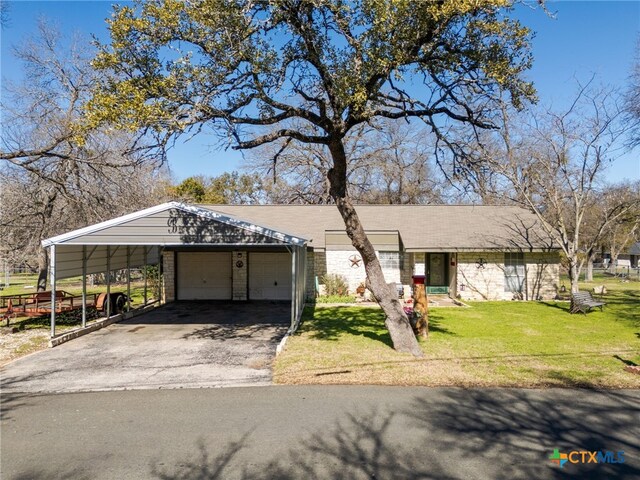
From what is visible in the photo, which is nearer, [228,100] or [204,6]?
[204,6]

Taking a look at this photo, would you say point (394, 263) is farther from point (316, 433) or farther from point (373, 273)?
point (316, 433)

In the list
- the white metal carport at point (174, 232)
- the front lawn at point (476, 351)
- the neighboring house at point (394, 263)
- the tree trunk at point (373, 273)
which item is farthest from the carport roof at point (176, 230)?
the neighboring house at point (394, 263)

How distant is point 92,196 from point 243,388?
10.3m

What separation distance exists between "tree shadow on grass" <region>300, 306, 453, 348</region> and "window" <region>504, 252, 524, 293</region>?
6.35 metres

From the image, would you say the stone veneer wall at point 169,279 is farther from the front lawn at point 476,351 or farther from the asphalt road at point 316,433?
the asphalt road at point 316,433

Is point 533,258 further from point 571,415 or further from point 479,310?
point 571,415

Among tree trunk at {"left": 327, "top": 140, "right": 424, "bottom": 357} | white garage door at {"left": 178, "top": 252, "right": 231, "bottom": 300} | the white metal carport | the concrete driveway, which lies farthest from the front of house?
tree trunk at {"left": 327, "top": 140, "right": 424, "bottom": 357}

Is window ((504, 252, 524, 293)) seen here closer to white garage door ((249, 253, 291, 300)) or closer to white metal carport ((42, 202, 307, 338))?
white garage door ((249, 253, 291, 300))

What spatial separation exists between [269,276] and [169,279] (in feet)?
15.0

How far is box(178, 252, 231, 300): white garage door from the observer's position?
1927 centimetres

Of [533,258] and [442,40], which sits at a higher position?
[442,40]

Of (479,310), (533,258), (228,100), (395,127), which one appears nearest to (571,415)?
(228,100)

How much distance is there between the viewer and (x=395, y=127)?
32.2m

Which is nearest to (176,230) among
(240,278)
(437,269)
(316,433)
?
(316,433)
